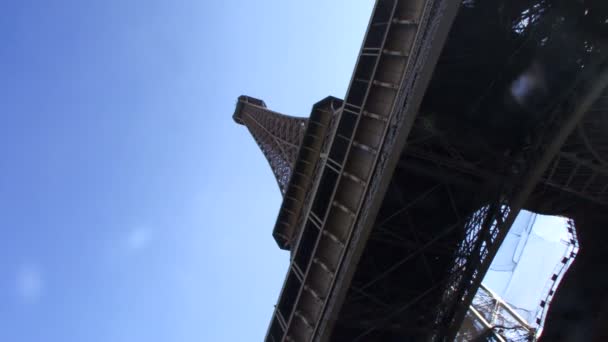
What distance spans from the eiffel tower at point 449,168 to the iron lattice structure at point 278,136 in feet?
38.4

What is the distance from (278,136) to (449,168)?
22.9 m

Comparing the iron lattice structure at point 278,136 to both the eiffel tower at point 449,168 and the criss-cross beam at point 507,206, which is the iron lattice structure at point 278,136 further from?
the criss-cross beam at point 507,206

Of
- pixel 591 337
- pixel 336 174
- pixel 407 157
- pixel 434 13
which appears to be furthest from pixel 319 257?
pixel 591 337

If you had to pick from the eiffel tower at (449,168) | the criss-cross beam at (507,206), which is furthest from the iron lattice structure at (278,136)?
the criss-cross beam at (507,206)

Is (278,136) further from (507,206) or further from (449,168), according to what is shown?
(507,206)

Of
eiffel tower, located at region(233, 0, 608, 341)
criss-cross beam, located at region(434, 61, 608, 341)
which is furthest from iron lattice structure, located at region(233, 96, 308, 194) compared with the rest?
criss-cross beam, located at region(434, 61, 608, 341)

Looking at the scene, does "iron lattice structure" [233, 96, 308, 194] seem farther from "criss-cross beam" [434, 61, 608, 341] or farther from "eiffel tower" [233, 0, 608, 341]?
"criss-cross beam" [434, 61, 608, 341]

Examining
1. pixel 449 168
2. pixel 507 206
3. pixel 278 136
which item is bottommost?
pixel 507 206

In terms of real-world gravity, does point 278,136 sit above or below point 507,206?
above

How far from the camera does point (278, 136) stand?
38781 millimetres

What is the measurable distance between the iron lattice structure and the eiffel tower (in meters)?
11.7

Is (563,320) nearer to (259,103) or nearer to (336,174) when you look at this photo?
(336,174)

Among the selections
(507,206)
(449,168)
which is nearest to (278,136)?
(449,168)

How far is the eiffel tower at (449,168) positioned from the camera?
14.9 meters
